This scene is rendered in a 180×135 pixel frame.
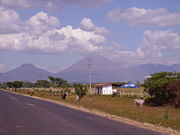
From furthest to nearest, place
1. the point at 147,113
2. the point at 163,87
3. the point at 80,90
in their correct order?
the point at 80,90 → the point at 163,87 → the point at 147,113

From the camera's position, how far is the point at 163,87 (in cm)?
4000

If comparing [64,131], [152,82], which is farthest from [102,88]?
[64,131]

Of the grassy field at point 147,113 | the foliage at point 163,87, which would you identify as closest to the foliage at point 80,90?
the grassy field at point 147,113

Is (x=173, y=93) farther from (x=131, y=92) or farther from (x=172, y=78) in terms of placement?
(x=131, y=92)

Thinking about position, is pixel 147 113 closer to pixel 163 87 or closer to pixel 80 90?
pixel 163 87

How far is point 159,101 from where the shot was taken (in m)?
41.6

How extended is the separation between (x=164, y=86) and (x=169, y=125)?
20.5 metres

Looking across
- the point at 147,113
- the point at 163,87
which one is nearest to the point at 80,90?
the point at 163,87

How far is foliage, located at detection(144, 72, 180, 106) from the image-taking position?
38.2m

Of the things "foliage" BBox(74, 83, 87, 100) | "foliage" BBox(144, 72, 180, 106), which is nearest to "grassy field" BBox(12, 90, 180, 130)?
"foliage" BBox(144, 72, 180, 106)

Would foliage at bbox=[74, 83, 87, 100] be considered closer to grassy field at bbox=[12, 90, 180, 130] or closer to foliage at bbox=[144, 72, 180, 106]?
grassy field at bbox=[12, 90, 180, 130]

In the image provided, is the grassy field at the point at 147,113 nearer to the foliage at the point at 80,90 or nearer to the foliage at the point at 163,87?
the foliage at the point at 163,87

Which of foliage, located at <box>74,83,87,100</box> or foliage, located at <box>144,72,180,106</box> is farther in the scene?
foliage, located at <box>74,83,87,100</box>

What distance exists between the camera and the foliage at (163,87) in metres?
38.2
